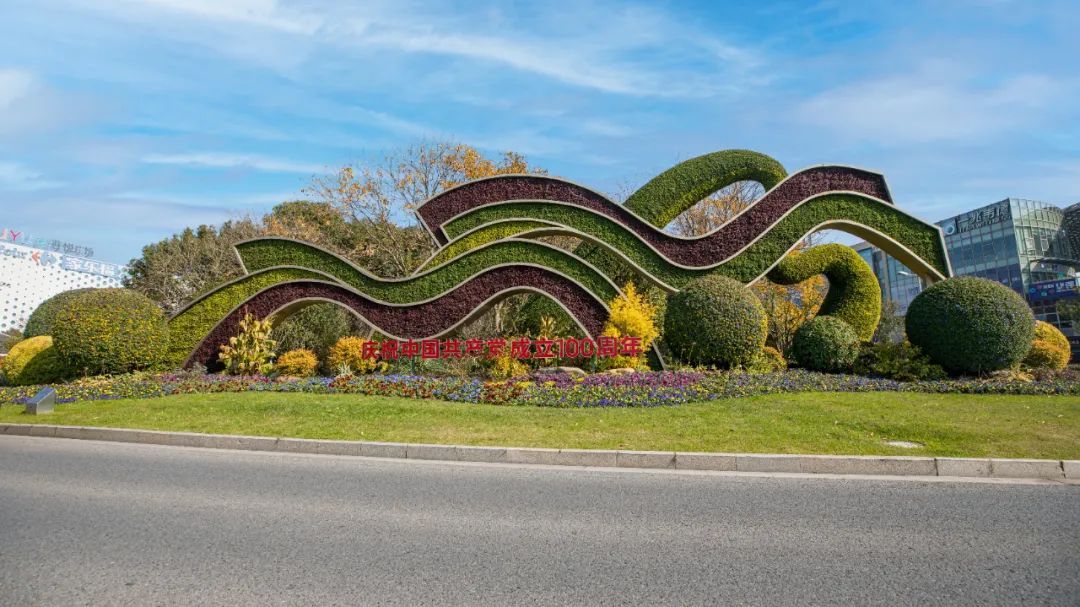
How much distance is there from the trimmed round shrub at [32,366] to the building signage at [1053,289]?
209 feet

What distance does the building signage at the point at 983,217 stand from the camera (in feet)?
189

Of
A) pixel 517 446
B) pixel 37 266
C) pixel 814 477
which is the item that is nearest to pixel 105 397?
pixel 517 446

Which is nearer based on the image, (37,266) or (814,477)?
(814,477)

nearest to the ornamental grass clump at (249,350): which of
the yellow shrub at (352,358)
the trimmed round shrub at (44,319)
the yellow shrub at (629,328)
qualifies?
the yellow shrub at (352,358)

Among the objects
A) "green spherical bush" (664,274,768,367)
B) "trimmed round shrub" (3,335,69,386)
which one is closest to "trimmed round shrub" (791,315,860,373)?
"green spherical bush" (664,274,768,367)

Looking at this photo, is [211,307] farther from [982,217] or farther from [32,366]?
[982,217]

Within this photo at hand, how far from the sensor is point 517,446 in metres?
8.73

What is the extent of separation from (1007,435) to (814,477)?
3.66 meters

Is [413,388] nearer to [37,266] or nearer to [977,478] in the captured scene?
[977,478]

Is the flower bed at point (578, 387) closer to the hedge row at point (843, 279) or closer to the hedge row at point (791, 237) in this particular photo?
the hedge row at point (843, 279)

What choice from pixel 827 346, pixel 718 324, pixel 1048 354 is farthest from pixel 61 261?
pixel 1048 354

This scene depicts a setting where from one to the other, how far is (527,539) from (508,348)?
11669 mm

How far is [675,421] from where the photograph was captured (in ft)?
33.5

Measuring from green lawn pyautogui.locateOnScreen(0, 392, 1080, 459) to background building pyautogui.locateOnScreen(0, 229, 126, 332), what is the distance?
59.3 metres
